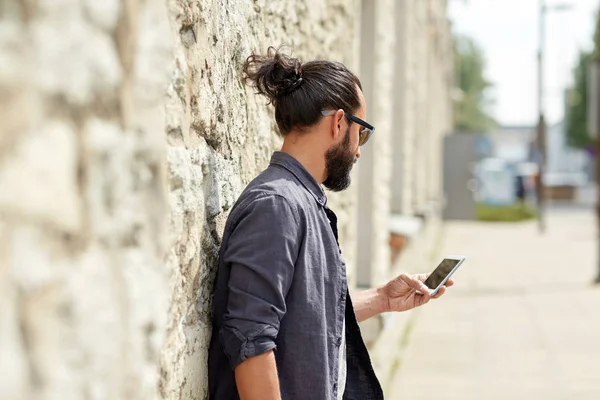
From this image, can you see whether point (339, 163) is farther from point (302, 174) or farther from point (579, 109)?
point (579, 109)

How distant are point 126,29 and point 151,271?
43 cm

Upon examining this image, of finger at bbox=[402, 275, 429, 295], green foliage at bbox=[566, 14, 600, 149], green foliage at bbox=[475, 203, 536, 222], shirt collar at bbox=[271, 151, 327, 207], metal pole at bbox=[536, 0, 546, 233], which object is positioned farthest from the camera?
green foliage at bbox=[566, 14, 600, 149]

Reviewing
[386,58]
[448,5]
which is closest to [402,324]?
[386,58]

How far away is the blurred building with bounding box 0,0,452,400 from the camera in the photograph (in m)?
1.17

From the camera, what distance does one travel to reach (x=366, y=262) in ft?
20.6

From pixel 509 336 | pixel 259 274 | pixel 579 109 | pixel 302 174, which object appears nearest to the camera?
pixel 259 274

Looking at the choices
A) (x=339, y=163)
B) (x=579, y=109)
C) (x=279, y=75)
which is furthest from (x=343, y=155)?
(x=579, y=109)

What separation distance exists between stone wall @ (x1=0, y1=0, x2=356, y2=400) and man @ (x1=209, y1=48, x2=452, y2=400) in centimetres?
14

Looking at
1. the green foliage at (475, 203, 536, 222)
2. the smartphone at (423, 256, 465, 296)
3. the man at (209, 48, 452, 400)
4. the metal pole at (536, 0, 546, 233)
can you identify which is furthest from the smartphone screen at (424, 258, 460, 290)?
the green foliage at (475, 203, 536, 222)

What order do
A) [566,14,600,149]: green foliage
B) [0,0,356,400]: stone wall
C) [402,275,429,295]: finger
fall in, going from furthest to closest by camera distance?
[566,14,600,149]: green foliage, [402,275,429,295]: finger, [0,0,356,400]: stone wall

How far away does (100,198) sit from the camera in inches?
54.7

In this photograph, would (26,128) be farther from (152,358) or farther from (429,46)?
(429,46)

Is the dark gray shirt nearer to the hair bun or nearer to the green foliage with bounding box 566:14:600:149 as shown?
the hair bun

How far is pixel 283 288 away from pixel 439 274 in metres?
0.80
